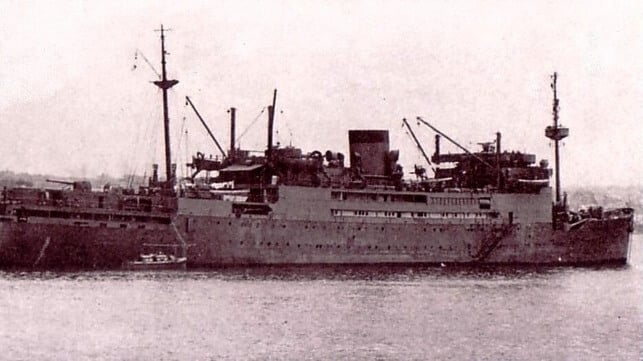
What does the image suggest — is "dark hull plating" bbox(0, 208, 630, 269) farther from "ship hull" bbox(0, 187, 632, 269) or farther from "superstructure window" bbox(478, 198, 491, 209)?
"superstructure window" bbox(478, 198, 491, 209)

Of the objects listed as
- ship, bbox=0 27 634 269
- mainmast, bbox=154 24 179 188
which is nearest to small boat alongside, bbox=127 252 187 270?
ship, bbox=0 27 634 269

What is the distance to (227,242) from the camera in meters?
42.1

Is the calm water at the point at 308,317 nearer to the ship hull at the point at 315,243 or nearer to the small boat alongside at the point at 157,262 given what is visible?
the small boat alongside at the point at 157,262

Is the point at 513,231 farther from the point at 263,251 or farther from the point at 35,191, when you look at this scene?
the point at 35,191

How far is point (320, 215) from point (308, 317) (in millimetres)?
17896

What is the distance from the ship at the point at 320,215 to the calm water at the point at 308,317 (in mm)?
2917

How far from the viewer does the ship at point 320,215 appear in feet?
129

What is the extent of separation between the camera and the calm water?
22.5 meters

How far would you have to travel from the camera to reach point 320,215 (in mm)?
45000

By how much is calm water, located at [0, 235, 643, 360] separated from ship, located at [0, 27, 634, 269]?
2917 millimetres

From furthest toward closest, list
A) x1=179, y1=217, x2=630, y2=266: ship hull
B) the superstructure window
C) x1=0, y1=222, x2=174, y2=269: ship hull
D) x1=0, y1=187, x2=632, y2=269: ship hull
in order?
the superstructure window → x1=179, y1=217, x2=630, y2=266: ship hull → x1=0, y1=187, x2=632, y2=269: ship hull → x1=0, y1=222, x2=174, y2=269: ship hull

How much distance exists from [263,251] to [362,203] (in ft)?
18.3

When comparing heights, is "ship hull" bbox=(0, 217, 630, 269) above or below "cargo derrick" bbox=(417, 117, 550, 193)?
below

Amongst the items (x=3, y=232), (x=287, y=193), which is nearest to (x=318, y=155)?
(x=287, y=193)
